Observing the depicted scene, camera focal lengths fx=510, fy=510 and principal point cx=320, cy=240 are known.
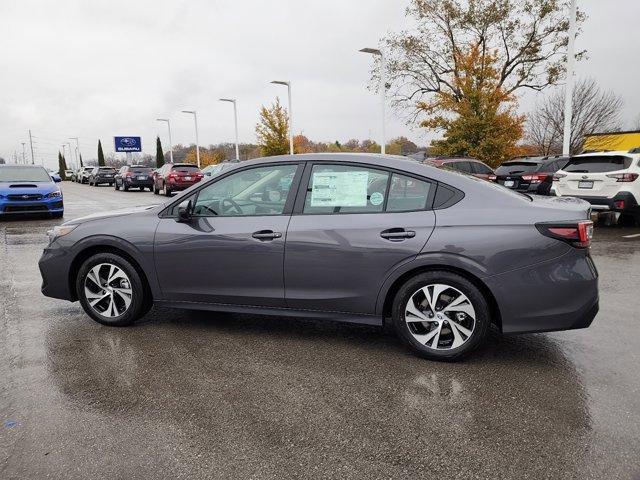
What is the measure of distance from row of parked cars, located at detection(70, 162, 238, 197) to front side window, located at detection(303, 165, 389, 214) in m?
11.0

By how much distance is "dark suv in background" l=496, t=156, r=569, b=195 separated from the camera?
1470 centimetres

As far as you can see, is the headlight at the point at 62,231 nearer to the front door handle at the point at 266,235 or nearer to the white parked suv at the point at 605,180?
the front door handle at the point at 266,235

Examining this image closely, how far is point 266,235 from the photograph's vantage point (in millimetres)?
4129

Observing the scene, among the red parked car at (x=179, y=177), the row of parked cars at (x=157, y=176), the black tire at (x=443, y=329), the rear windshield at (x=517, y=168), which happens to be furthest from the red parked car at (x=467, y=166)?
the black tire at (x=443, y=329)

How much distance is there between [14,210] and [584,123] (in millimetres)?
35156

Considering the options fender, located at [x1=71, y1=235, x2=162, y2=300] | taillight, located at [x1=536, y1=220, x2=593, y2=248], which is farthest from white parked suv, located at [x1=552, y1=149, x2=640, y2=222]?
fender, located at [x1=71, y1=235, x2=162, y2=300]

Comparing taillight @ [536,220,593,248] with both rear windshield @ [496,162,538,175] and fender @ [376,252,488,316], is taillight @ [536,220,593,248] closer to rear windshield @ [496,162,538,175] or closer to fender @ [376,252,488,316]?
fender @ [376,252,488,316]

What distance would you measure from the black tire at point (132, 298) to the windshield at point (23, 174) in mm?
11505

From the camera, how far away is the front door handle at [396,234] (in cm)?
379

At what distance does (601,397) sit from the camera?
10.7 ft

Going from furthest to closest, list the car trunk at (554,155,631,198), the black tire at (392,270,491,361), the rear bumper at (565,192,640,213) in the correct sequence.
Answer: the car trunk at (554,155,631,198), the rear bumper at (565,192,640,213), the black tire at (392,270,491,361)

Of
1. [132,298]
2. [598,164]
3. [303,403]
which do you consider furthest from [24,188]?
[598,164]

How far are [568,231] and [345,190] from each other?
1658 millimetres

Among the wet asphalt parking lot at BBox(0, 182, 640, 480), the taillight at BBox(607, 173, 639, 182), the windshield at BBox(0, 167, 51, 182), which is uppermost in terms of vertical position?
the windshield at BBox(0, 167, 51, 182)
